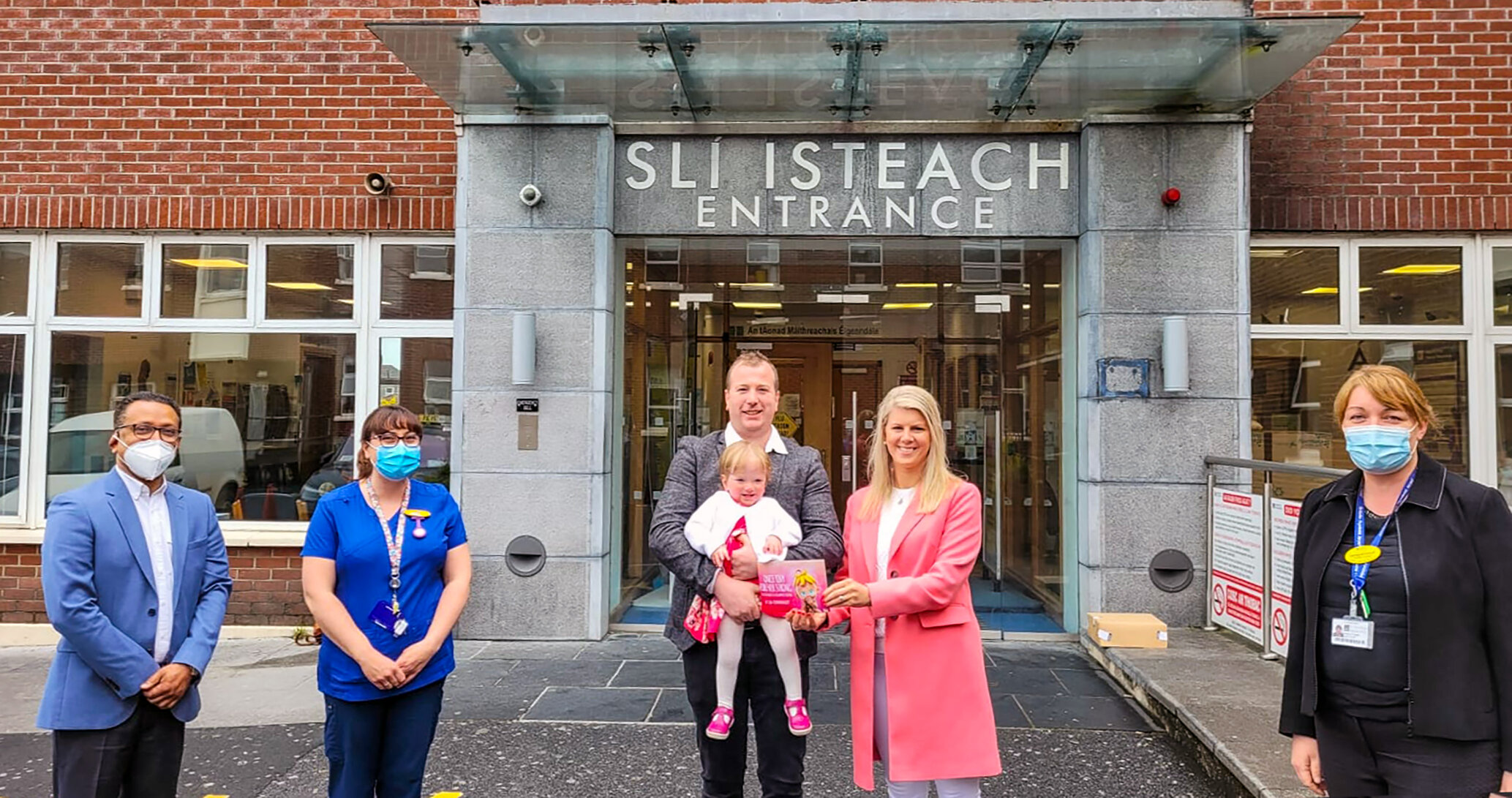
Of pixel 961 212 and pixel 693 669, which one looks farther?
pixel 961 212

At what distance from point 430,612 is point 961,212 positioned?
515 centimetres

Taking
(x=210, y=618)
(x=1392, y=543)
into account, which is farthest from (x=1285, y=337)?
(x=210, y=618)

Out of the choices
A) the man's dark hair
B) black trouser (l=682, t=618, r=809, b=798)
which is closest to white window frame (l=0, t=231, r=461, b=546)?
the man's dark hair

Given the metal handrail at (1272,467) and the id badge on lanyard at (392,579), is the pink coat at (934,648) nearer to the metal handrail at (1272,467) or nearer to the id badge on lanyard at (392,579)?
the id badge on lanyard at (392,579)

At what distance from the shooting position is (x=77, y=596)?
10.2 feet

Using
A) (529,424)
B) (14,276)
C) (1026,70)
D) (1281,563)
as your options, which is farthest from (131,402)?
(1281,563)

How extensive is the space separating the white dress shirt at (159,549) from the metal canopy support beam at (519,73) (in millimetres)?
3775

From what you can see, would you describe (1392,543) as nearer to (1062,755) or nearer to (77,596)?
(1062,755)

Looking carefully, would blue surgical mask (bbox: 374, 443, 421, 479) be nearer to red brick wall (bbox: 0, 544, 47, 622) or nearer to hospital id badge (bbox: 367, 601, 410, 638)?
hospital id badge (bbox: 367, 601, 410, 638)

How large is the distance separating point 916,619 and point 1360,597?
132cm

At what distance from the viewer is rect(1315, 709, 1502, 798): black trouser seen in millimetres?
2646

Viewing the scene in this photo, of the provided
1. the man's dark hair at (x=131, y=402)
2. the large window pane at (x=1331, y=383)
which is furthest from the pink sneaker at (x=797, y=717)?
the large window pane at (x=1331, y=383)

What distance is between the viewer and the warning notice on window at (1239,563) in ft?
20.4

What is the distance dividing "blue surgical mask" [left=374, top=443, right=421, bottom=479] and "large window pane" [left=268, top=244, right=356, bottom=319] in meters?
4.84
